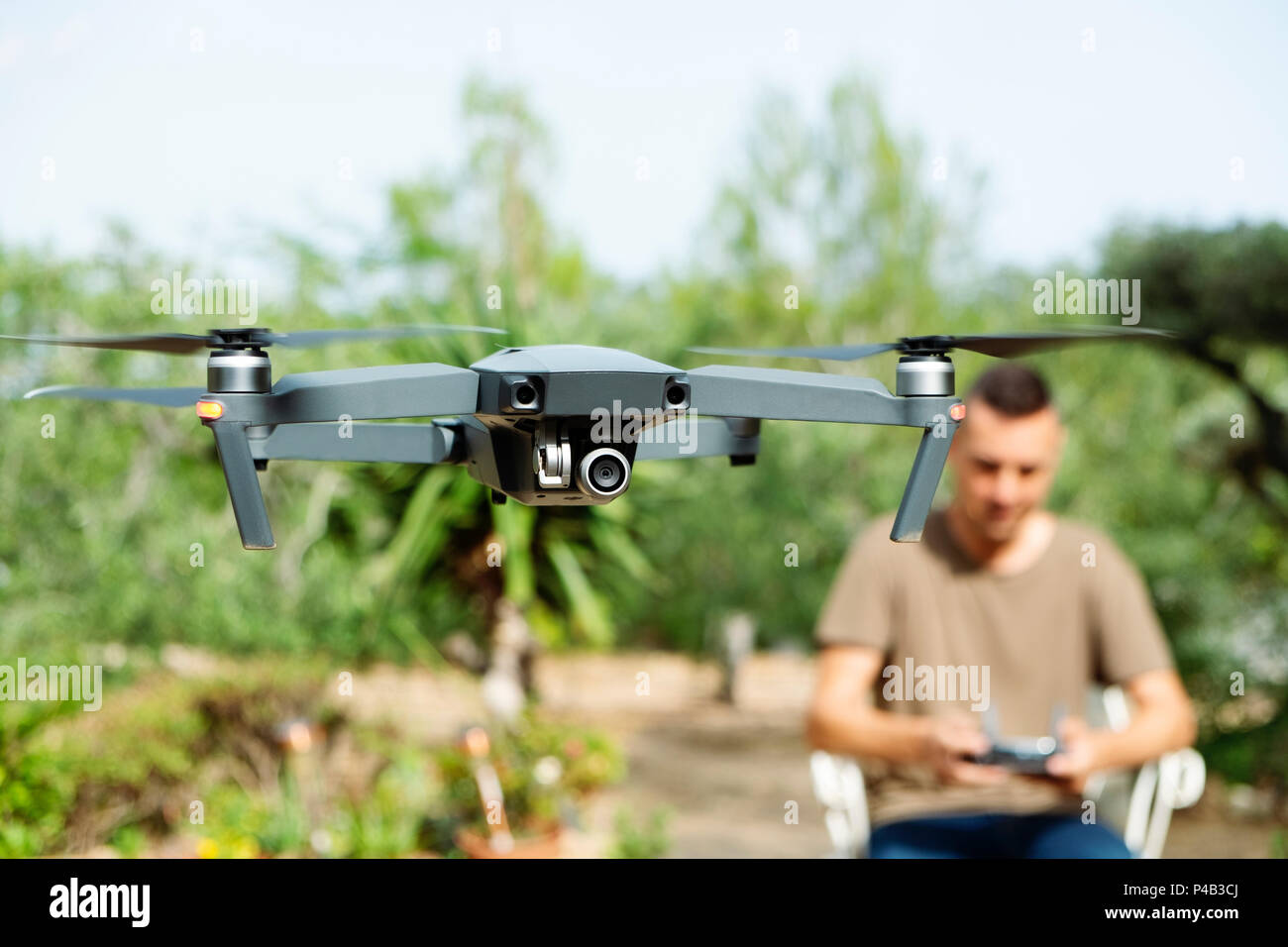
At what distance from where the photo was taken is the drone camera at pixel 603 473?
2.70 feet

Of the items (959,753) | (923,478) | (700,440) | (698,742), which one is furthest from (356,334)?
(698,742)

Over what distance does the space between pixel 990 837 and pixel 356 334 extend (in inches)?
69.9

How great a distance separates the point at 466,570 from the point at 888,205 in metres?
9.41

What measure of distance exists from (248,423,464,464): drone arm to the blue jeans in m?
1.53

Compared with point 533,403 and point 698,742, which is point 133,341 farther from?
point 698,742

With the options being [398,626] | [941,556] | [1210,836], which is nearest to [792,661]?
[1210,836]

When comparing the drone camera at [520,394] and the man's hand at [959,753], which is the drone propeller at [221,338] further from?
the man's hand at [959,753]

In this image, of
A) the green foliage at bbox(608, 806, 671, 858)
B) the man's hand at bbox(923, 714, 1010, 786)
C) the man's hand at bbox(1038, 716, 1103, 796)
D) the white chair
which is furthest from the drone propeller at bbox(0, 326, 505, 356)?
the green foliage at bbox(608, 806, 671, 858)

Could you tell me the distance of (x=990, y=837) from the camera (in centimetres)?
214

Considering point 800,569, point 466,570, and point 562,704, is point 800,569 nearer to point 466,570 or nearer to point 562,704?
point 562,704

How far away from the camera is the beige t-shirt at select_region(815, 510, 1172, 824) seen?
230 centimetres

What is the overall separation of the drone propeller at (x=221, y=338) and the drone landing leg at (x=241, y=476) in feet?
0.24

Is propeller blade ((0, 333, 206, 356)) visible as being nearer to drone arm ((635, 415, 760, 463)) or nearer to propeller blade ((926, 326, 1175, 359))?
drone arm ((635, 415, 760, 463))

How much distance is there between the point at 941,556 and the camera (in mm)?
2385
